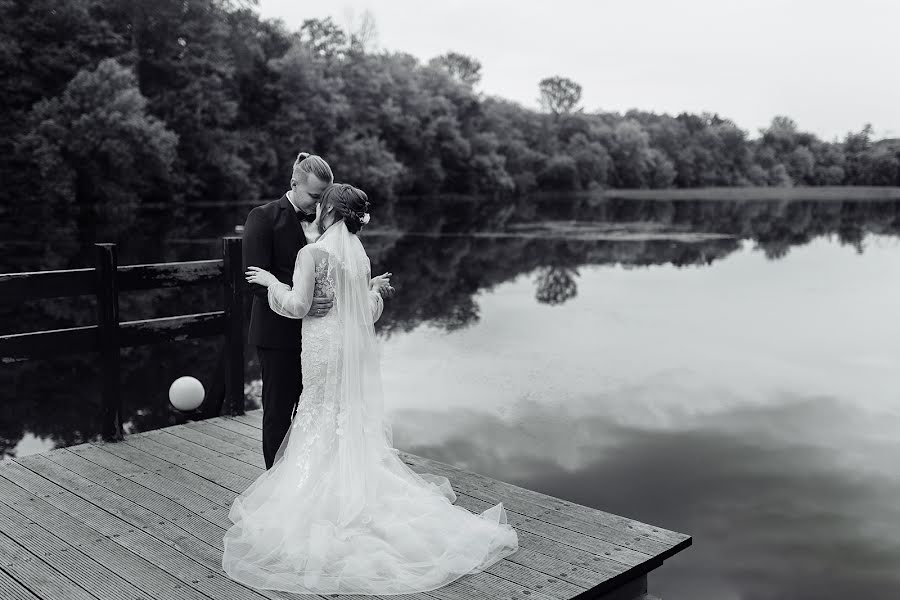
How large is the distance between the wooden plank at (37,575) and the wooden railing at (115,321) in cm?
165

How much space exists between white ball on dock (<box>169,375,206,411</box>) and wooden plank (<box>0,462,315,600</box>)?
1.52 m

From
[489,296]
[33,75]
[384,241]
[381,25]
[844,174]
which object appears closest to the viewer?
[489,296]

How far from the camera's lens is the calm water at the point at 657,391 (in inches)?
244

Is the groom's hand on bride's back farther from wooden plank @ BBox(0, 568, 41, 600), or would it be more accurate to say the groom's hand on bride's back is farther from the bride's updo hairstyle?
wooden plank @ BBox(0, 568, 41, 600)

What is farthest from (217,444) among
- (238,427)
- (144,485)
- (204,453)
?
(144,485)

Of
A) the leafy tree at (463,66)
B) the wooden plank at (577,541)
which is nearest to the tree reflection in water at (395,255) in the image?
the wooden plank at (577,541)

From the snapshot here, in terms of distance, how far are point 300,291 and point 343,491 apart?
963 millimetres

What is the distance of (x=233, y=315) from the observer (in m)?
6.06

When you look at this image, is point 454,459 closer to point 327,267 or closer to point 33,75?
point 327,267

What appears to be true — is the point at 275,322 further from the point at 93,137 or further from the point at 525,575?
the point at 93,137

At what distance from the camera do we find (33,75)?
3516cm

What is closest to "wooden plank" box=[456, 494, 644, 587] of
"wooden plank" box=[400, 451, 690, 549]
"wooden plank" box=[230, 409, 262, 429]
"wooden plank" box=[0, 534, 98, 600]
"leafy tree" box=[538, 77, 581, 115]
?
"wooden plank" box=[400, 451, 690, 549]

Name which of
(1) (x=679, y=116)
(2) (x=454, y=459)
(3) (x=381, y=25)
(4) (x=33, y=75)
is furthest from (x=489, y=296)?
(1) (x=679, y=116)

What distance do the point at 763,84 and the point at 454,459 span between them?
84.4 m
